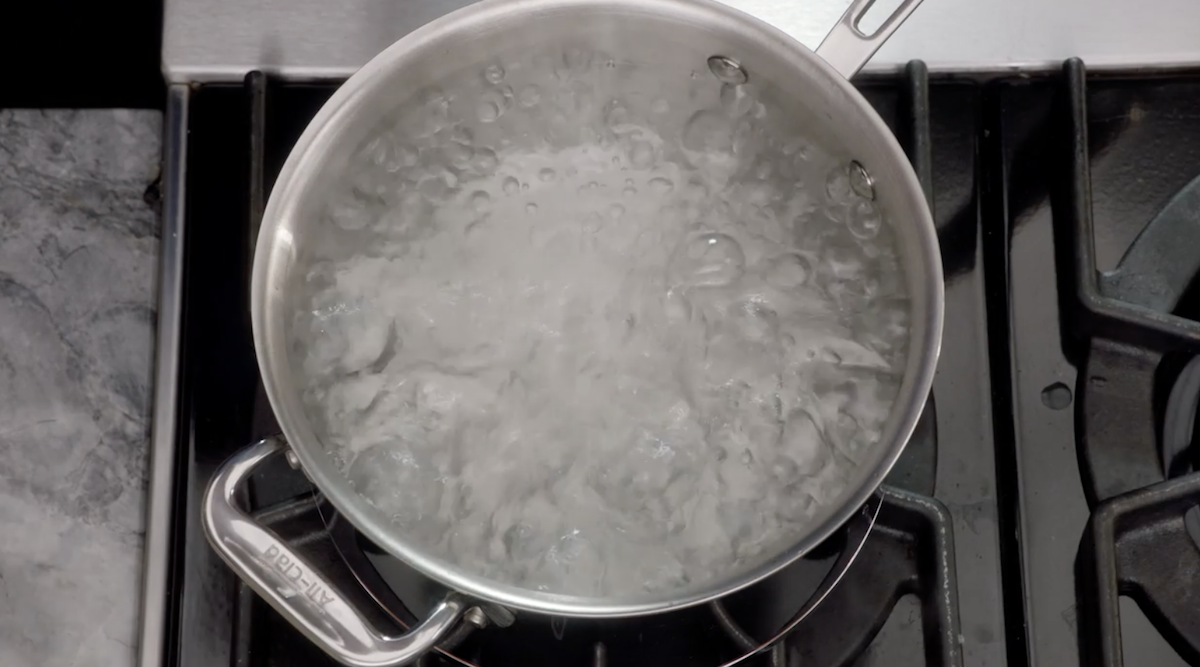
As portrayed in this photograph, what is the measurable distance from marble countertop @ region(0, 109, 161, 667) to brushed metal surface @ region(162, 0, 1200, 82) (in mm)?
106

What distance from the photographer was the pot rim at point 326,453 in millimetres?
533

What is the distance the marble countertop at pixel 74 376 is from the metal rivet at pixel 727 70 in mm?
433

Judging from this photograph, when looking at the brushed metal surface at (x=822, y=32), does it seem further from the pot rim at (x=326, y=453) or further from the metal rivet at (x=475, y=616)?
the metal rivet at (x=475, y=616)

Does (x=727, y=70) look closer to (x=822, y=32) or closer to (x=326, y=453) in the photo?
(x=822, y=32)

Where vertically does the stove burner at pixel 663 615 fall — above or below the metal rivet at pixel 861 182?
below

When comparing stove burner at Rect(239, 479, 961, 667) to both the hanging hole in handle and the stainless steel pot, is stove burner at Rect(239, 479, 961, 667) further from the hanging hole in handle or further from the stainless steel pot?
the hanging hole in handle

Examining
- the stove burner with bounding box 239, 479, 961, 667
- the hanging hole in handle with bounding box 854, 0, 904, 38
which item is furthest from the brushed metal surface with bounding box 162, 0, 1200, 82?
the stove burner with bounding box 239, 479, 961, 667

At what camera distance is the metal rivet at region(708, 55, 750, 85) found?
0.64 metres

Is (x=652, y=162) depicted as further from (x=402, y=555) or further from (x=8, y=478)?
(x=8, y=478)

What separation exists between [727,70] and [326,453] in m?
0.35

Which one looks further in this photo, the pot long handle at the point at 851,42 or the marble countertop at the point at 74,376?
the marble countertop at the point at 74,376

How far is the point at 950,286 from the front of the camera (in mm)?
664

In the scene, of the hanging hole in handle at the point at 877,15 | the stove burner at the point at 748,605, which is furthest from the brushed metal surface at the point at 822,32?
the stove burner at the point at 748,605

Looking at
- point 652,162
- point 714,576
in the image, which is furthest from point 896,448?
point 652,162
